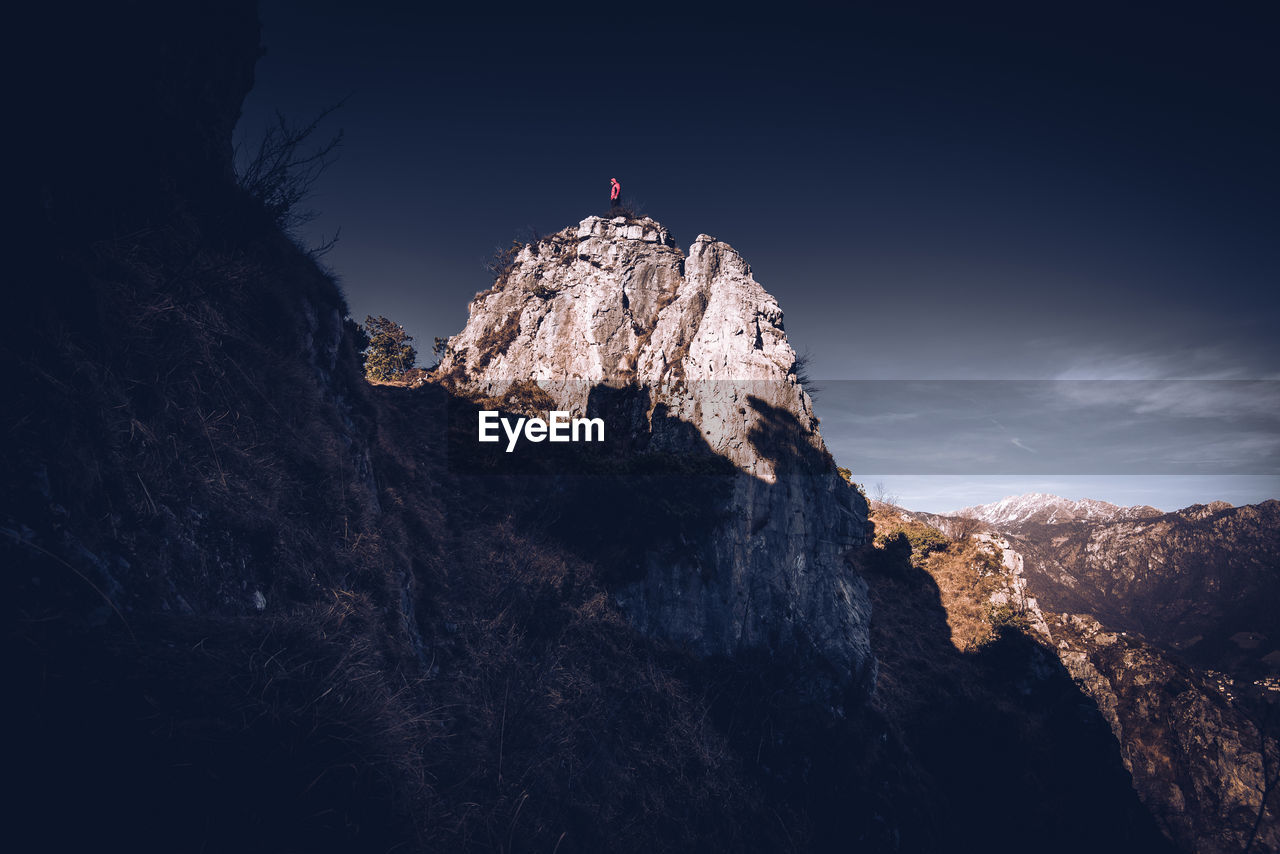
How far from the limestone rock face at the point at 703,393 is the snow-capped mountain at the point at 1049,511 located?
8182 cm

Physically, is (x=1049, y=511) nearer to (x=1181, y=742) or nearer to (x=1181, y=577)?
(x=1181, y=577)

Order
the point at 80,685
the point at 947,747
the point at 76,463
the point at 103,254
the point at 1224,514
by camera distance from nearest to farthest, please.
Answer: the point at 80,685, the point at 76,463, the point at 103,254, the point at 947,747, the point at 1224,514

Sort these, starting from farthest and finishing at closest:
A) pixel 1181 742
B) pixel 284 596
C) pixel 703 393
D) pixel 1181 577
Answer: pixel 1181 577 → pixel 1181 742 → pixel 703 393 → pixel 284 596

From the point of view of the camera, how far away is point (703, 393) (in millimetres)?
19047

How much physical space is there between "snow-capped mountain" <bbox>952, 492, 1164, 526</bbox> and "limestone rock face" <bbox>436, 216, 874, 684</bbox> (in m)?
81.8

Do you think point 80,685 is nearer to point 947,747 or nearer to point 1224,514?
point 947,747

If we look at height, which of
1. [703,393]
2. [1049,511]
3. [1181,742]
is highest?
[703,393]

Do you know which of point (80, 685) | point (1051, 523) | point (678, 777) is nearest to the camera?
point (80, 685)

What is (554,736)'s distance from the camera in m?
10.2

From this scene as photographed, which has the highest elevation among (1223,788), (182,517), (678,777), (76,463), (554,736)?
(76,463)

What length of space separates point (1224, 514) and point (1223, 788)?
2767 inches

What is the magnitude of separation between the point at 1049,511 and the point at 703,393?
11997 cm

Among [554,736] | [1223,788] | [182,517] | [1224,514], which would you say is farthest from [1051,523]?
[182,517]

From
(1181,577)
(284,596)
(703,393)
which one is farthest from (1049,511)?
(284,596)
